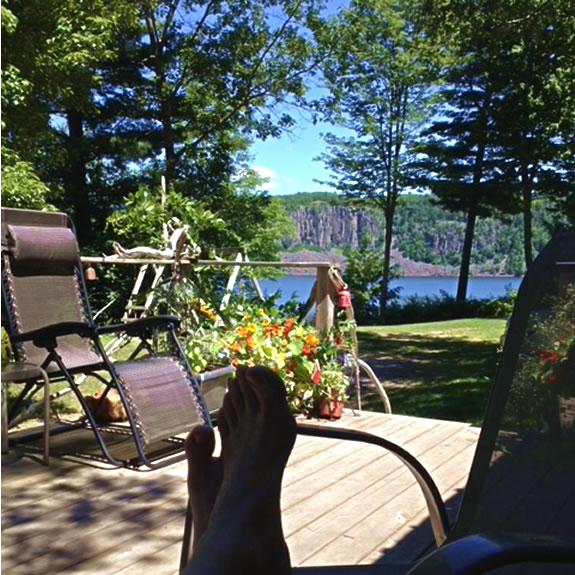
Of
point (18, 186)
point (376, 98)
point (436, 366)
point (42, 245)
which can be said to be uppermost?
point (376, 98)

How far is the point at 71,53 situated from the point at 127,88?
3.90 meters

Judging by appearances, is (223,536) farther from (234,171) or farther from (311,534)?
(234,171)

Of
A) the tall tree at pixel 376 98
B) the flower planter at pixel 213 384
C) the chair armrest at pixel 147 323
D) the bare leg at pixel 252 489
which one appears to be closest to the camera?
the bare leg at pixel 252 489

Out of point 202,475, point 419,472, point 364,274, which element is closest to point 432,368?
point 419,472

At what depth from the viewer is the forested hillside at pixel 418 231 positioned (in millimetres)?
16284

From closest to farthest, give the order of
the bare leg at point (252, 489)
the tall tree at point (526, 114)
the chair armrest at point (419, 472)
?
the bare leg at point (252, 489) < the chair armrest at point (419, 472) < the tall tree at point (526, 114)

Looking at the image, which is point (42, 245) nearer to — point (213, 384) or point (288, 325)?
point (213, 384)

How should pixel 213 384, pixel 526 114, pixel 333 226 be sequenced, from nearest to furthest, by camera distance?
pixel 213 384
pixel 526 114
pixel 333 226

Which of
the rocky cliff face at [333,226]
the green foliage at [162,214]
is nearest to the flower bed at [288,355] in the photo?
the green foliage at [162,214]

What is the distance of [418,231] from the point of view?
60.4 feet

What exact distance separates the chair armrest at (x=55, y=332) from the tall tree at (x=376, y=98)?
11912mm

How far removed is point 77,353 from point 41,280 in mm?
431

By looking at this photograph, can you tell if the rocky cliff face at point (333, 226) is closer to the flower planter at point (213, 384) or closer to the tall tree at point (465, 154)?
the tall tree at point (465, 154)

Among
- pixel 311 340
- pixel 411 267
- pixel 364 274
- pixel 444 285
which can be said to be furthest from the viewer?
pixel 411 267
